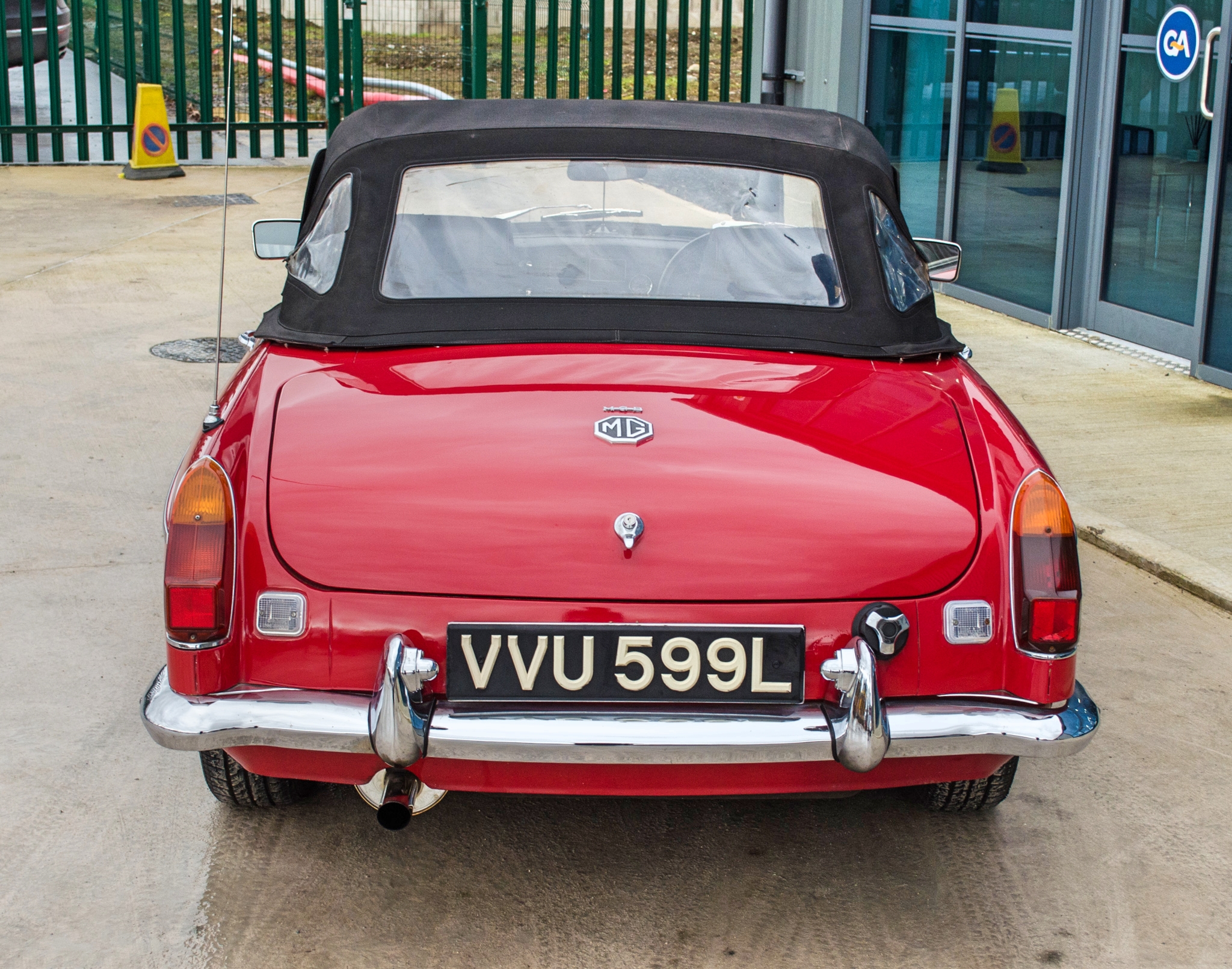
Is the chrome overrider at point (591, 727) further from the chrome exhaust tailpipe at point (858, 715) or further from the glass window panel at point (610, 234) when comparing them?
the glass window panel at point (610, 234)

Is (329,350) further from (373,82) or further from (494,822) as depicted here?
(373,82)

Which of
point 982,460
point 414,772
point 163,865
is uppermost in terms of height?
point 982,460

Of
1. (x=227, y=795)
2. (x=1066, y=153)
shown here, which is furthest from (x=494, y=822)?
(x=1066, y=153)

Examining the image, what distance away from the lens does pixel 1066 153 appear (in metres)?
9.07

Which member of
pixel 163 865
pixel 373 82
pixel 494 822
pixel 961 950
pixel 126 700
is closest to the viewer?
pixel 961 950

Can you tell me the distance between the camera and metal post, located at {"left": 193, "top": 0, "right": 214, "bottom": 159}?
15969mm

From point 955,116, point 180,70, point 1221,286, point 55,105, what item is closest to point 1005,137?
point 955,116

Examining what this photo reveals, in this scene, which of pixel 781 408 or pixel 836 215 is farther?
pixel 836 215

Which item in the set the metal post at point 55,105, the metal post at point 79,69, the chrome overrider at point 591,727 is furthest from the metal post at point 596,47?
the chrome overrider at point 591,727

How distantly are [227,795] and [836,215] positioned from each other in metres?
2.11

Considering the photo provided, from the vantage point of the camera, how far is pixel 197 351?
833 centimetres

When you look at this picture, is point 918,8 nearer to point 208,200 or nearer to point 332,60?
point 208,200

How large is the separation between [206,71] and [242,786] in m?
14.5

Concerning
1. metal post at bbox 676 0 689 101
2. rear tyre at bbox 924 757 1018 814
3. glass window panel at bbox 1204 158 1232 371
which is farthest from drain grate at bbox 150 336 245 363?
metal post at bbox 676 0 689 101
